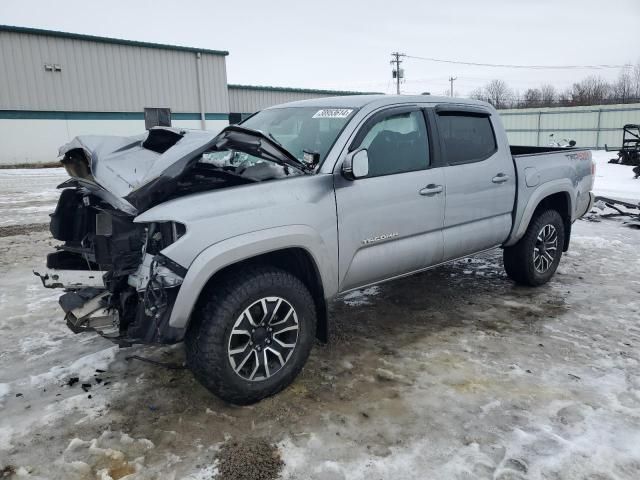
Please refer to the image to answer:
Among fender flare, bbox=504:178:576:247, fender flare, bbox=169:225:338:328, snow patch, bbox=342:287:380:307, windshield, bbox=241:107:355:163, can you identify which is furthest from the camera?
snow patch, bbox=342:287:380:307

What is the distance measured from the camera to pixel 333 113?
3844 mm

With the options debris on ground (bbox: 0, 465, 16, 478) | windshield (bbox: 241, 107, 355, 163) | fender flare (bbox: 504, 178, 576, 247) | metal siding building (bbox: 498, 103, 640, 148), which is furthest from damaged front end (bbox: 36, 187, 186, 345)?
metal siding building (bbox: 498, 103, 640, 148)

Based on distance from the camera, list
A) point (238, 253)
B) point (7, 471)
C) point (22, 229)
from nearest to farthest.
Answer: point (7, 471) < point (238, 253) < point (22, 229)

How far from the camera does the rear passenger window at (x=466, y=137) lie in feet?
13.8

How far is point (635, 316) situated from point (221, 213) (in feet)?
12.8

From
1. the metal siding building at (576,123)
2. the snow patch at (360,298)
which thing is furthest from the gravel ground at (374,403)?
the metal siding building at (576,123)

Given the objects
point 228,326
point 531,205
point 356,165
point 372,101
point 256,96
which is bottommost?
point 228,326

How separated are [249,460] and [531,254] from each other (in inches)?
147

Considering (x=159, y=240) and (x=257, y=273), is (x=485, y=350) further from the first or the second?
(x=159, y=240)

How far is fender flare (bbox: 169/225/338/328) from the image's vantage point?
8.89ft

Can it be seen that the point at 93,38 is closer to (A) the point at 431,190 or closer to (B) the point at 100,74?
(B) the point at 100,74

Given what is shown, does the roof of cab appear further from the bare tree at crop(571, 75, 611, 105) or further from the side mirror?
the bare tree at crop(571, 75, 611, 105)

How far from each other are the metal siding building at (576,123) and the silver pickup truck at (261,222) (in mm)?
24986

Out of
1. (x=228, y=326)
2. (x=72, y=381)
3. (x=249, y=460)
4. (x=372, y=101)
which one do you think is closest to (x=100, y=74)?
(x=372, y=101)
